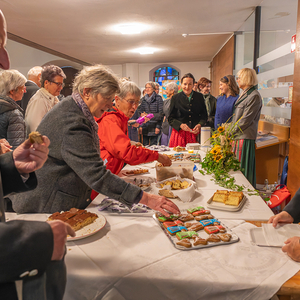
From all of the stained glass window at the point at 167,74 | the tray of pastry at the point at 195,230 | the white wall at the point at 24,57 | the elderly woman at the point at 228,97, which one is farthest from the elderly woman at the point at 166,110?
the stained glass window at the point at 167,74

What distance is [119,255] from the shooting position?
1026 millimetres

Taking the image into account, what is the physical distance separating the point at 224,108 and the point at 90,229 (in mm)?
3793

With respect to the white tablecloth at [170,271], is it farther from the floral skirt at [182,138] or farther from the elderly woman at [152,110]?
the elderly woman at [152,110]

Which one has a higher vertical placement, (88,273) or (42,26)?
(42,26)

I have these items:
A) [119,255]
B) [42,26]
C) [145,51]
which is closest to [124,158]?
[119,255]

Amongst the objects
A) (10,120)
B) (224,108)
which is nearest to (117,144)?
(10,120)

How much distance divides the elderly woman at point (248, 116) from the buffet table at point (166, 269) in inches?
108

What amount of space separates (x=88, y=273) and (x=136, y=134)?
4.63 meters

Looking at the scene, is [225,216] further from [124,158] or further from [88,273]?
[124,158]

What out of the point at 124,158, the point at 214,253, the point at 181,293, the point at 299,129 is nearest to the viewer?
the point at 181,293

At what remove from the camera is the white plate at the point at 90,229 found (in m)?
1.11

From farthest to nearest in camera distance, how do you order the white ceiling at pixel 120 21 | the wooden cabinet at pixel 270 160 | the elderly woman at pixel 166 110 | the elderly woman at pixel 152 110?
the elderly woman at pixel 152 110
the elderly woman at pixel 166 110
the white ceiling at pixel 120 21
the wooden cabinet at pixel 270 160

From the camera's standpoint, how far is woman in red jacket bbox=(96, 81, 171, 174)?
6.64ft

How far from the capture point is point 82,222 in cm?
119
